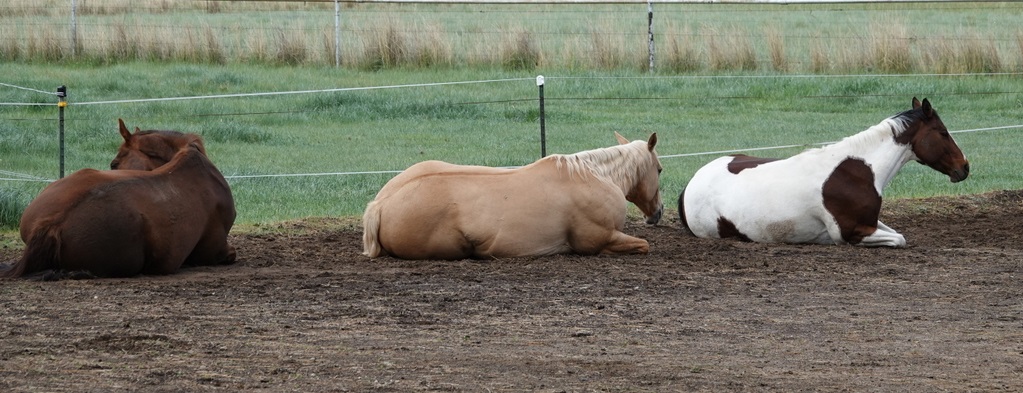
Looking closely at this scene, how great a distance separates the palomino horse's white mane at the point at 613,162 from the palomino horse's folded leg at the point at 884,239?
67.8 inches

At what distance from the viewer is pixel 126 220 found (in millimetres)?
7270

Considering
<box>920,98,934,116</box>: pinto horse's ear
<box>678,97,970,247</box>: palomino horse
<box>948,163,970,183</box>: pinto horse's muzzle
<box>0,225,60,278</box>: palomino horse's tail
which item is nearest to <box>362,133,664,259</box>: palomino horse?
<box>678,97,970,247</box>: palomino horse

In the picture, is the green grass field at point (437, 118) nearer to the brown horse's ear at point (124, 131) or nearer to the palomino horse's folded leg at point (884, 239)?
the brown horse's ear at point (124, 131)

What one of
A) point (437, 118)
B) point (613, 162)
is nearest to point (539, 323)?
point (613, 162)

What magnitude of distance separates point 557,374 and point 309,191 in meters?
7.42

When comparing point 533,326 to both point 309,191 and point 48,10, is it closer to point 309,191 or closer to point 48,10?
point 309,191

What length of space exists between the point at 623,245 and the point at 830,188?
1.70 m

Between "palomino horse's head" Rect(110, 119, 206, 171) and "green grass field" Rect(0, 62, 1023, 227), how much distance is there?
270 cm

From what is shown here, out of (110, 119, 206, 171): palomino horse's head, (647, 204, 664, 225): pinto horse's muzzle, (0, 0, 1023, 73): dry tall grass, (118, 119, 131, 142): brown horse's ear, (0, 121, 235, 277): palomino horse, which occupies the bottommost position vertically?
(647, 204, 664, 225): pinto horse's muzzle

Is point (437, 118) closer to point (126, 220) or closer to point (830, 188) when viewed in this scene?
point (830, 188)

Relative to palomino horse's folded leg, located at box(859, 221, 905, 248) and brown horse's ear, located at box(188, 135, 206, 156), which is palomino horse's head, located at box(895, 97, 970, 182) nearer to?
palomino horse's folded leg, located at box(859, 221, 905, 248)

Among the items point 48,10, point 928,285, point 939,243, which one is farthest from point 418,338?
point 48,10

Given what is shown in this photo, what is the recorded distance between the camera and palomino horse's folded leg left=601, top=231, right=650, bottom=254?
28.1 ft

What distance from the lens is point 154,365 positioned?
5074 mm
